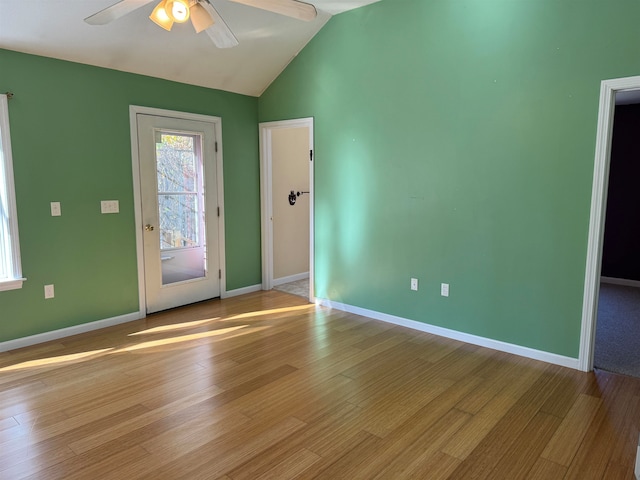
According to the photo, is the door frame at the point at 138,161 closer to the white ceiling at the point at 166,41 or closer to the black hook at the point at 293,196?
the white ceiling at the point at 166,41

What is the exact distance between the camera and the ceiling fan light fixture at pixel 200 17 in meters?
2.57

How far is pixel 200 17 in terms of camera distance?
263 centimetres

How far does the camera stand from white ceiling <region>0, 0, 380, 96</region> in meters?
3.17

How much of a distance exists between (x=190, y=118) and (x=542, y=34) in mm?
3306

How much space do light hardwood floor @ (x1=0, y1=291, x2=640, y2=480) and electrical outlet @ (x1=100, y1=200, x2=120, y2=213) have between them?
1143mm

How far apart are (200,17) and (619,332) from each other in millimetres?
4243

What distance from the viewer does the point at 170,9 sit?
2402mm

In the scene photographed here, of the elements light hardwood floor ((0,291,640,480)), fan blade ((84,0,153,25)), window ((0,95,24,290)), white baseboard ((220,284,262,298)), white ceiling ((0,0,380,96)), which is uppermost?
white ceiling ((0,0,380,96))

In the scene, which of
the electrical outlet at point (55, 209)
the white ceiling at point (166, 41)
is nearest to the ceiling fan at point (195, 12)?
the white ceiling at point (166, 41)

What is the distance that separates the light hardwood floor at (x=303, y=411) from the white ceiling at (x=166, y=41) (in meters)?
2.47

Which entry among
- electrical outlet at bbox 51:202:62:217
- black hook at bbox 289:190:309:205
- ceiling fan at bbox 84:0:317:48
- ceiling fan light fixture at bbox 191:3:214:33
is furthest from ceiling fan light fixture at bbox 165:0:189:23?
black hook at bbox 289:190:309:205

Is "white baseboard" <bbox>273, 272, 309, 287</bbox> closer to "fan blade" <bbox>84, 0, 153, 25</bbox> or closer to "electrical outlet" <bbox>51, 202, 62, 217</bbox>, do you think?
"electrical outlet" <bbox>51, 202, 62, 217</bbox>

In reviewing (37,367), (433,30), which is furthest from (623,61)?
(37,367)

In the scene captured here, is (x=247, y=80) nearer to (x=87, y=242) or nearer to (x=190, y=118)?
(x=190, y=118)
